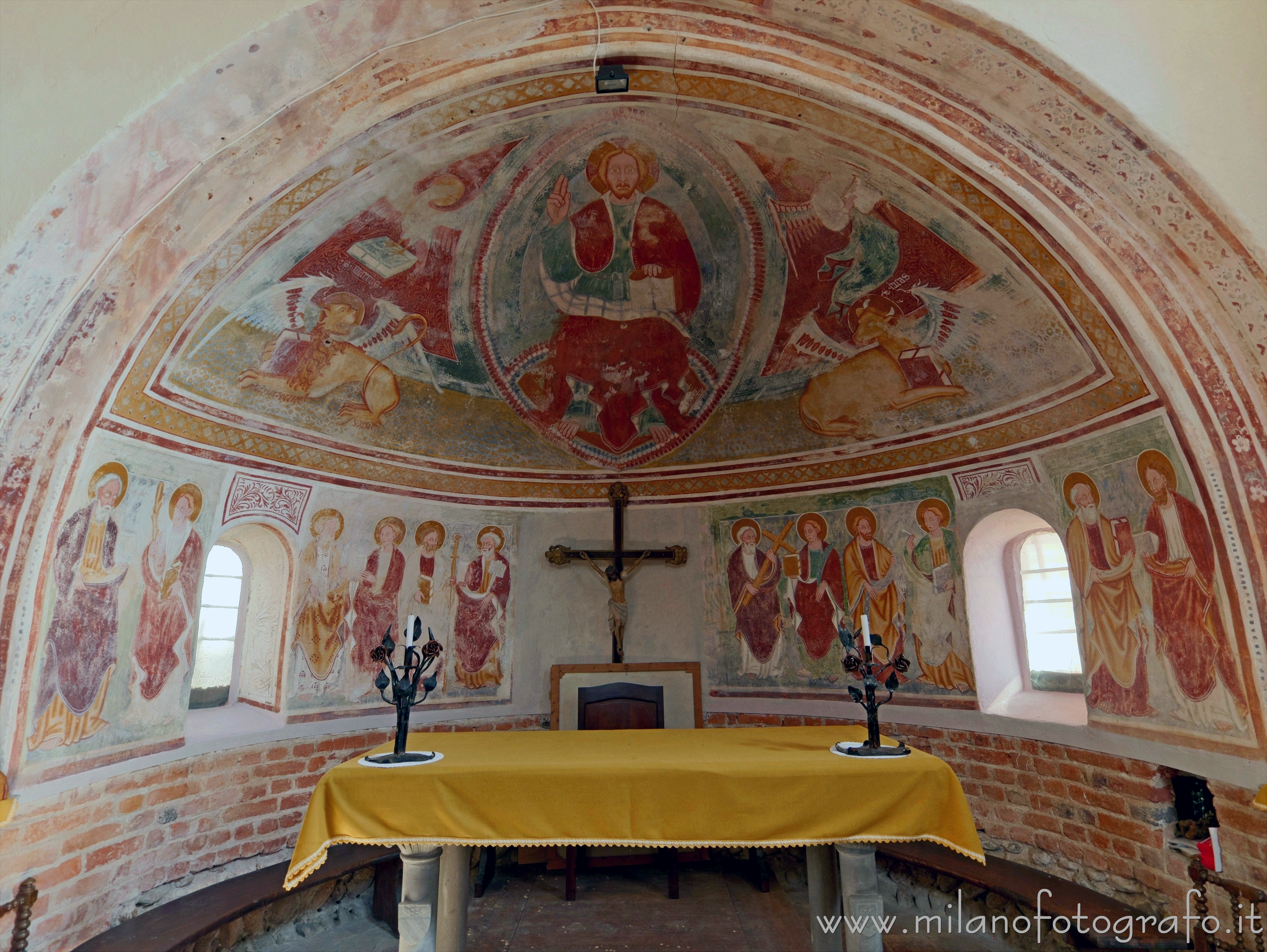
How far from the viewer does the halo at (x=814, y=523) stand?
891 cm

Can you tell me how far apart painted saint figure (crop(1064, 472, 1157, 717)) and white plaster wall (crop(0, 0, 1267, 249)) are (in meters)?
2.73

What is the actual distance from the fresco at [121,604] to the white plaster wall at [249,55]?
8.48 feet

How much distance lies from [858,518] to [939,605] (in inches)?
52.8

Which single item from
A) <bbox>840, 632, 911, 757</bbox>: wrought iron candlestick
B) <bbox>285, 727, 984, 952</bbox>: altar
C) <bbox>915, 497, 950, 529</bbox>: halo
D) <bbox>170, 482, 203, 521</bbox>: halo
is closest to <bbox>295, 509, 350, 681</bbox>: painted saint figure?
<bbox>170, 482, 203, 521</bbox>: halo

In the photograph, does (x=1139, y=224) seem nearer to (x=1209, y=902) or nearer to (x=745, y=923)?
(x=1209, y=902)

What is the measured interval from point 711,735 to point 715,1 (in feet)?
18.1

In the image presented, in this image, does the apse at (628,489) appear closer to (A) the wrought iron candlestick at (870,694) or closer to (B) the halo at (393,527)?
(B) the halo at (393,527)

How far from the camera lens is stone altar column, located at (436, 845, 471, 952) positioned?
4.87 m

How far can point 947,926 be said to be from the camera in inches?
258

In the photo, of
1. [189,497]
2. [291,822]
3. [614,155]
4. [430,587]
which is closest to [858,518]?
[614,155]

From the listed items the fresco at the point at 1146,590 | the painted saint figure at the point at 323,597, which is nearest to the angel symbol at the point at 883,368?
the fresco at the point at 1146,590

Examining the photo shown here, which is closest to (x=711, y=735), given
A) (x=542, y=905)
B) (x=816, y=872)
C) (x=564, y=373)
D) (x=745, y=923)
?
(x=816, y=872)

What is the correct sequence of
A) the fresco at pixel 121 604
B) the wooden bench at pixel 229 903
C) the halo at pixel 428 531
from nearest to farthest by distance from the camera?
the wooden bench at pixel 229 903, the fresco at pixel 121 604, the halo at pixel 428 531
